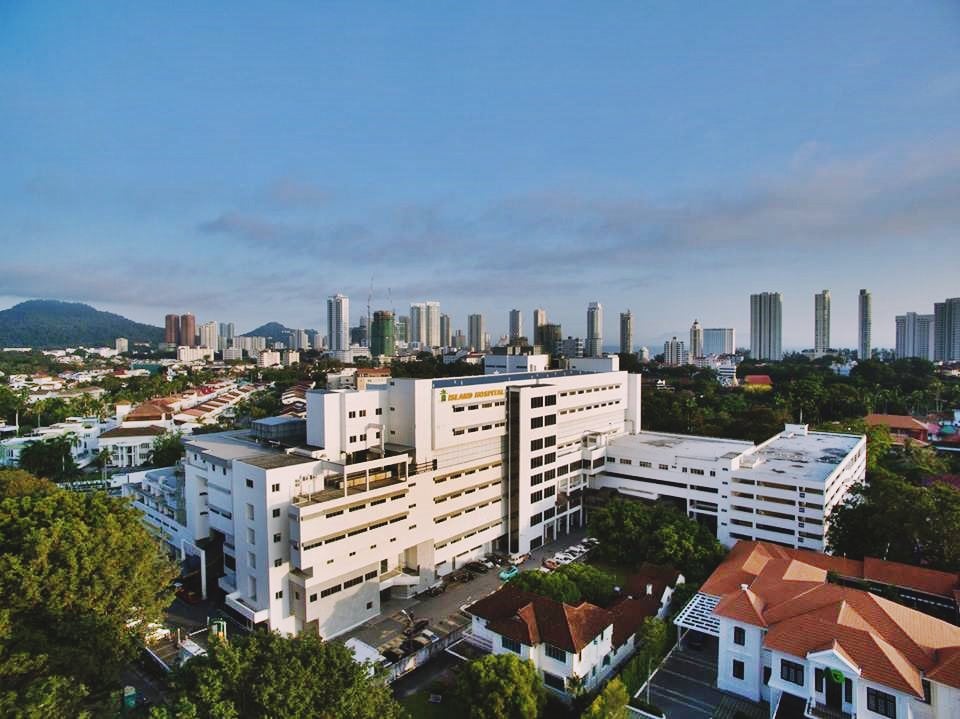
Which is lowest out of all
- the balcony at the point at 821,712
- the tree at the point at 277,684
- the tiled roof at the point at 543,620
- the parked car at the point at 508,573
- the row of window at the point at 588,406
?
the parked car at the point at 508,573

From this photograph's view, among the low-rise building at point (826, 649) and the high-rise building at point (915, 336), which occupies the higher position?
the high-rise building at point (915, 336)

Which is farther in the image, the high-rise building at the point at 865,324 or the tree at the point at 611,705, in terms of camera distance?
the high-rise building at the point at 865,324

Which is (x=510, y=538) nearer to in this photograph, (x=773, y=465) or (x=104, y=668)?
(x=773, y=465)

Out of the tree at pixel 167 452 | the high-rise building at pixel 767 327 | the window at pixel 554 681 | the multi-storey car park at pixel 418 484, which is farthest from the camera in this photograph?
the high-rise building at pixel 767 327

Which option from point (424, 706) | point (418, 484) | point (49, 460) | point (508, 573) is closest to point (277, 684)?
point (424, 706)

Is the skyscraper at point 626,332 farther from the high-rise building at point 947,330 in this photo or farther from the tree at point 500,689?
the tree at point 500,689

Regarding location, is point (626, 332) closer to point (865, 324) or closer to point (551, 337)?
point (551, 337)

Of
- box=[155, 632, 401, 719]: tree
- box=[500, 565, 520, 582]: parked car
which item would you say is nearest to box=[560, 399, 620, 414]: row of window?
box=[500, 565, 520, 582]: parked car

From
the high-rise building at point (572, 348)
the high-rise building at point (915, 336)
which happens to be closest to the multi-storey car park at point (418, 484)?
the high-rise building at point (572, 348)
